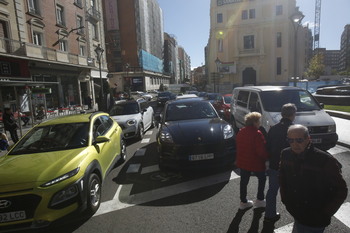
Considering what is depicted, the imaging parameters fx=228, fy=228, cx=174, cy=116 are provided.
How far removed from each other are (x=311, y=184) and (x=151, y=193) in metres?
3.07

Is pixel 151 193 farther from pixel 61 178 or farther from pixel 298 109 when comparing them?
pixel 298 109

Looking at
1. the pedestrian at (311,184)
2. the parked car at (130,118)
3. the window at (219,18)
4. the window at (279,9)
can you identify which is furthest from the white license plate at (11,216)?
the window at (279,9)

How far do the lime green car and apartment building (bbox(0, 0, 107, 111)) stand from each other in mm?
6548

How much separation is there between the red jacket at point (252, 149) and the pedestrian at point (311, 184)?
46.6 inches

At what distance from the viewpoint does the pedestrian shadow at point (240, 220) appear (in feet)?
10.2

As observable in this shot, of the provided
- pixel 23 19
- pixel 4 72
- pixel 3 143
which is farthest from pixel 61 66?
pixel 3 143

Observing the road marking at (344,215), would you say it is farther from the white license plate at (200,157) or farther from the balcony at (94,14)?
the balcony at (94,14)

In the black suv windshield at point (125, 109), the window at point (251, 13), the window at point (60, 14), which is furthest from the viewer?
the window at point (251, 13)

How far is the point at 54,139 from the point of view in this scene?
4426 millimetres

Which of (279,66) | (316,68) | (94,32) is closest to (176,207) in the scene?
(94,32)

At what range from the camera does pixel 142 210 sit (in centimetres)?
378

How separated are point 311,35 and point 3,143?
453ft

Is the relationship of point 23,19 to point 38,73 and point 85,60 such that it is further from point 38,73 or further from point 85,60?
point 85,60

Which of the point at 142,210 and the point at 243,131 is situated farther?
the point at 142,210
